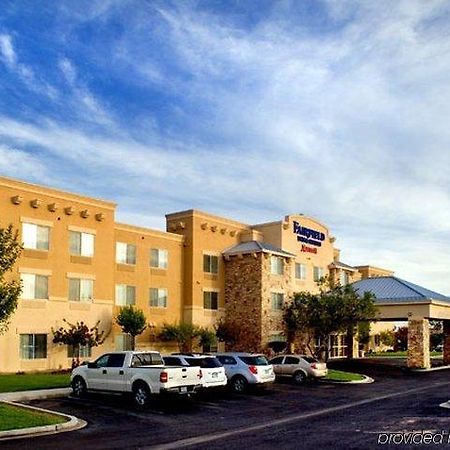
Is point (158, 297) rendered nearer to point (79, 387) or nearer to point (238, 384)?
point (238, 384)

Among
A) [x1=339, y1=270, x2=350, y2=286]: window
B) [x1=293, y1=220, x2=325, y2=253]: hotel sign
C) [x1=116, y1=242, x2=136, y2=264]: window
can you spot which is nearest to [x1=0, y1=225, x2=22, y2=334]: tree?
[x1=116, y1=242, x2=136, y2=264]: window

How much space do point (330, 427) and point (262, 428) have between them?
1834 millimetres

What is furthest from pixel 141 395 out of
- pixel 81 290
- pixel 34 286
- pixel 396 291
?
pixel 396 291

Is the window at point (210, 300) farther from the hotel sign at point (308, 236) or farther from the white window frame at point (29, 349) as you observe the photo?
the white window frame at point (29, 349)

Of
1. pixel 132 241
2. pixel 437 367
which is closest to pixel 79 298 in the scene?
pixel 132 241

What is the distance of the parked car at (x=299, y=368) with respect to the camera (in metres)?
32.9

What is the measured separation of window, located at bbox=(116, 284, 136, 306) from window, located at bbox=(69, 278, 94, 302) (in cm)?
293

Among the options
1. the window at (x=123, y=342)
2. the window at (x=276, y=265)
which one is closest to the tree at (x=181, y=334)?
the window at (x=123, y=342)

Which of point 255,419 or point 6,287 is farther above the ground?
point 6,287

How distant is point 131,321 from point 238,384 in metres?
14.0

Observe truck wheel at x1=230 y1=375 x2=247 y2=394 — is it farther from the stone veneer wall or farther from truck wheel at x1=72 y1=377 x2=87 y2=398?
the stone veneer wall

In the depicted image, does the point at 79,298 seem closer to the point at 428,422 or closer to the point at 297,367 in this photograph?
the point at 297,367

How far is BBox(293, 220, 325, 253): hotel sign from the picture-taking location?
53.7 metres

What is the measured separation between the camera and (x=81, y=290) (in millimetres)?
38656
